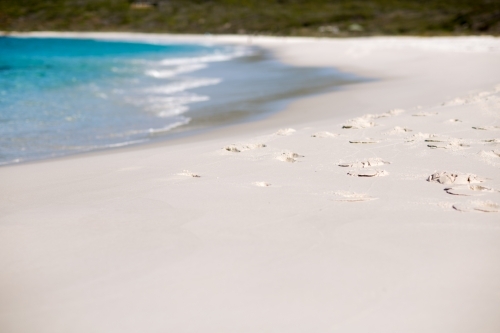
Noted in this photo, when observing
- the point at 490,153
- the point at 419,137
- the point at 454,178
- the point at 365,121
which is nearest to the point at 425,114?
the point at 365,121

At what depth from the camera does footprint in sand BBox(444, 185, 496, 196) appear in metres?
3.79

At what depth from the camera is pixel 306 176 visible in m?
4.41

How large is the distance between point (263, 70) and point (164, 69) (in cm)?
421

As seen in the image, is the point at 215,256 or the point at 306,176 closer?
the point at 215,256

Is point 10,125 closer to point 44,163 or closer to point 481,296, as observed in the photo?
point 44,163

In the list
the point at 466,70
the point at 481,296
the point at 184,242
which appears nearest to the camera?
the point at 481,296

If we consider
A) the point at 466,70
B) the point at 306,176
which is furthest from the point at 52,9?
the point at 306,176

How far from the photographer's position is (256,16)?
201 feet

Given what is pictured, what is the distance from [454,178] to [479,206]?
575mm

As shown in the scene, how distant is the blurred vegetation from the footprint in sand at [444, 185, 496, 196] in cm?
3967

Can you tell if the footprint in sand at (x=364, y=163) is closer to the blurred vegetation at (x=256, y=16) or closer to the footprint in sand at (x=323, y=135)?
the footprint in sand at (x=323, y=135)

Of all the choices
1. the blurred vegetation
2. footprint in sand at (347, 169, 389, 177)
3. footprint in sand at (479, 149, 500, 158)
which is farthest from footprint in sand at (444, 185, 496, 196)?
the blurred vegetation

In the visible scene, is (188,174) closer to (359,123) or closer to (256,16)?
(359,123)

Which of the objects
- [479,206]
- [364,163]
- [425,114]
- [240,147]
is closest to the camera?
[479,206]
